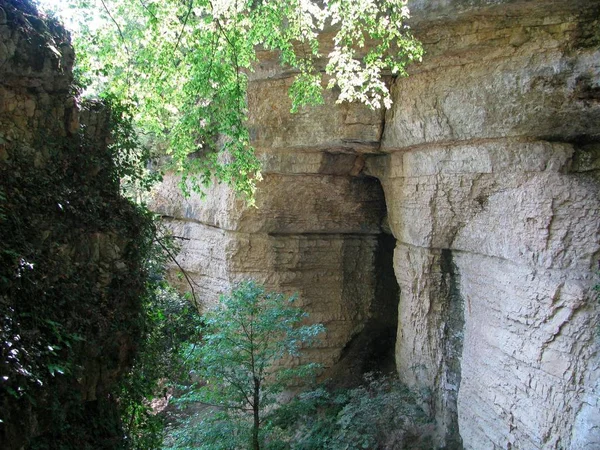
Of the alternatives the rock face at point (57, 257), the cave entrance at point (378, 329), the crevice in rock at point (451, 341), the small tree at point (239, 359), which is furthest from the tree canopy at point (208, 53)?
the cave entrance at point (378, 329)

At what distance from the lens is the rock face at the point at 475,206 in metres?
5.91

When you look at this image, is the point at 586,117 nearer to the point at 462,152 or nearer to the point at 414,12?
the point at 462,152

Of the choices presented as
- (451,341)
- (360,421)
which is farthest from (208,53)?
(360,421)

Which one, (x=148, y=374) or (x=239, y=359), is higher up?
(x=148, y=374)

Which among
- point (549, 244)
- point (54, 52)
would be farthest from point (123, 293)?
point (549, 244)

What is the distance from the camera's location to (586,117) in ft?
19.7

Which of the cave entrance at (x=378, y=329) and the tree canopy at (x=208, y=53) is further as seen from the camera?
Answer: the cave entrance at (x=378, y=329)

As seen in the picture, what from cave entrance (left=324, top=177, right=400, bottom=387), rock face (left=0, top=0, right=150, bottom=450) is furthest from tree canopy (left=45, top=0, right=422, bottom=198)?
cave entrance (left=324, top=177, right=400, bottom=387)

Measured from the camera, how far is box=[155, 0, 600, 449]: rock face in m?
5.91

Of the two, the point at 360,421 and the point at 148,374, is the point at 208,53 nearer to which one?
the point at 148,374

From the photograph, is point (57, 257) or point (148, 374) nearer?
point (57, 257)

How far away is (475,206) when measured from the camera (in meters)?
7.27

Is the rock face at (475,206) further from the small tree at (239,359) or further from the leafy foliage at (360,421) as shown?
the small tree at (239,359)

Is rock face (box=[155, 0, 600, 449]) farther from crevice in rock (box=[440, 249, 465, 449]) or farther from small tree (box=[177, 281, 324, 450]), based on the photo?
small tree (box=[177, 281, 324, 450])
